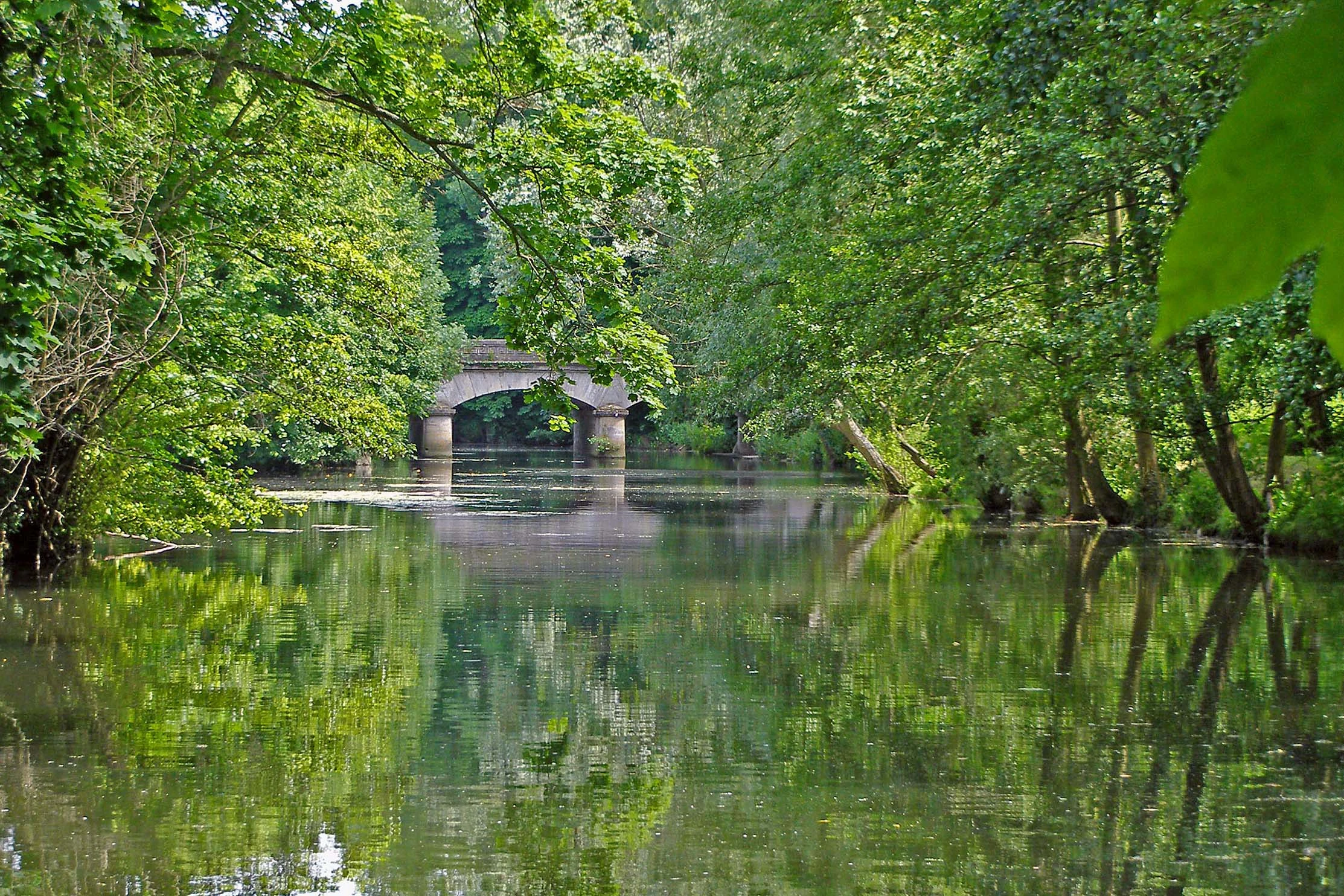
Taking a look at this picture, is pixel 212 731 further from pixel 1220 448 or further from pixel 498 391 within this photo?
pixel 498 391

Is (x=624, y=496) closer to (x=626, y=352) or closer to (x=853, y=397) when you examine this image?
(x=853, y=397)

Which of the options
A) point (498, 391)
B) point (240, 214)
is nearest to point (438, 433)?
point (498, 391)

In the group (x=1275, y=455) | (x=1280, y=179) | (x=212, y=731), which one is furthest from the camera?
(x=1275, y=455)

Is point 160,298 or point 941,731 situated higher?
point 160,298

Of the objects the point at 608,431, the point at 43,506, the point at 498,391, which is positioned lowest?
the point at 43,506

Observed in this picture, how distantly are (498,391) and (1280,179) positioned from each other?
243 feet

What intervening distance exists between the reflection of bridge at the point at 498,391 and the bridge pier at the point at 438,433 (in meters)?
0.03

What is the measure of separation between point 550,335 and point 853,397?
63.0ft

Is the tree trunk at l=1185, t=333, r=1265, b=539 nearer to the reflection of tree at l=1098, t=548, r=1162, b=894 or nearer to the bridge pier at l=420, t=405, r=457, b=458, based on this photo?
the reflection of tree at l=1098, t=548, r=1162, b=894

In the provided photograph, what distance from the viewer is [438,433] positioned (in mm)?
72438

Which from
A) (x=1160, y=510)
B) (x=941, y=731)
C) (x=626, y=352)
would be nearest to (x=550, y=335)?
(x=626, y=352)

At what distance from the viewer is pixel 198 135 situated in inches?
563

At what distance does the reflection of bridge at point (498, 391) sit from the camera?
70.4 metres

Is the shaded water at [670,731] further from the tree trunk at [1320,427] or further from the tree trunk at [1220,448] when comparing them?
the tree trunk at [1320,427]
